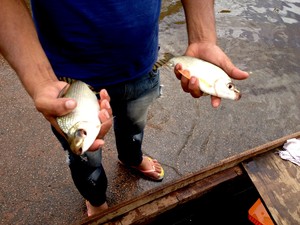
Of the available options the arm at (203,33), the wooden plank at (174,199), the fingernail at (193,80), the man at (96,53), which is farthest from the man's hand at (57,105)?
the wooden plank at (174,199)

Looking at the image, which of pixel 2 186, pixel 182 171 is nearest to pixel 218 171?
pixel 182 171

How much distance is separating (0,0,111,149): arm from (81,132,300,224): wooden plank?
0.88 metres

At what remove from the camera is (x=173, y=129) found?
3725 mm

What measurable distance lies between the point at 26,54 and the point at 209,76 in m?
1.03

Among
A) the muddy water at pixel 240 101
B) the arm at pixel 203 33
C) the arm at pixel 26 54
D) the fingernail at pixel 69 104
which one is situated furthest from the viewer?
the muddy water at pixel 240 101

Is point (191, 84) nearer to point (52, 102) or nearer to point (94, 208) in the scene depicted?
point (52, 102)

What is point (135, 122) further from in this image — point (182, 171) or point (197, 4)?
point (182, 171)

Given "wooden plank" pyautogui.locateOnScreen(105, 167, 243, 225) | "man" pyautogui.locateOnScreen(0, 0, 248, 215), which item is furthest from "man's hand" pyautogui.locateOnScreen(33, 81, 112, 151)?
"wooden plank" pyautogui.locateOnScreen(105, 167, 243, 225)

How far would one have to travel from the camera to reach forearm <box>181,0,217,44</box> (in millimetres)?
2018

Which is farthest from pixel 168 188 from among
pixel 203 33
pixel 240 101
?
pixel 240 101

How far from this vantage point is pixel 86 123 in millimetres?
1389

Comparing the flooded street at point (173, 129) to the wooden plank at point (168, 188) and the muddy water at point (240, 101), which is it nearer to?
the muddy water at point (240, 101)

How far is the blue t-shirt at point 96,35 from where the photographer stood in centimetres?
157

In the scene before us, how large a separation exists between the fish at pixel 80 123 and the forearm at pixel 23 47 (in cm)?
15
